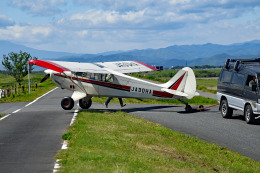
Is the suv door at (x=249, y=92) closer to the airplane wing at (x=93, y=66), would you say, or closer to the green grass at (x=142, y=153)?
the green grass at (x=142, y=153)

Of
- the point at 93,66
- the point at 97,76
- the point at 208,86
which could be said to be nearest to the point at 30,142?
the point at 97,76

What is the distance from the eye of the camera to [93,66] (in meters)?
26.0

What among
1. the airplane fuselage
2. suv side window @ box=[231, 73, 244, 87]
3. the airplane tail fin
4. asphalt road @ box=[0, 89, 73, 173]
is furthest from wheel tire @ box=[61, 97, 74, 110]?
suv side window @ box=[231, 73, 244, 87]

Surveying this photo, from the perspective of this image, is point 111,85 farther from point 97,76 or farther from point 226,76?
point 226,76

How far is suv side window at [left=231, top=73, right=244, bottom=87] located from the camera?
19.2 m

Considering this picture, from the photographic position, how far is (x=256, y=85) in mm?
17891

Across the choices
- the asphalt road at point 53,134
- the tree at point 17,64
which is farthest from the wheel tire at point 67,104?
the tree at point 17,64

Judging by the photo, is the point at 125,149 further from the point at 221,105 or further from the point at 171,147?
the point at 221,105

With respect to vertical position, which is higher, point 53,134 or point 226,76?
point 226,76

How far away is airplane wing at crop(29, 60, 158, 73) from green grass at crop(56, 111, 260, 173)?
25.7 ft

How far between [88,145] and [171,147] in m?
2.68

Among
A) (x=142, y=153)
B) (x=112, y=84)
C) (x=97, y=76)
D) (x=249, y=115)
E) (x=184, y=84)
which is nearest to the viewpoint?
(x=142, y=153)

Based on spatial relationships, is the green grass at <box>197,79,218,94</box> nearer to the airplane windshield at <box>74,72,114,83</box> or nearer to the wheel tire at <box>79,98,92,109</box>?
the wheel tire at <box>79,98,92,109</box>

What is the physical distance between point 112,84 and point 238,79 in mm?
7920
